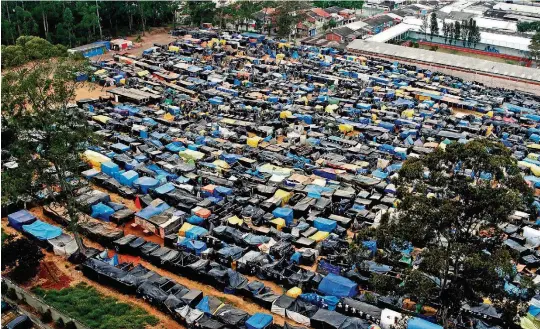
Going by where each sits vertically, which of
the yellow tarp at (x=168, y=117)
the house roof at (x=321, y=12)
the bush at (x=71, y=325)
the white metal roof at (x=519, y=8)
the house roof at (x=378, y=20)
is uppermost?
the house roof at (x=321, y=12)

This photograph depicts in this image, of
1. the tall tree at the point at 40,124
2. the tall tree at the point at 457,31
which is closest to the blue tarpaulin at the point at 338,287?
the tall tree at the point at 40,124

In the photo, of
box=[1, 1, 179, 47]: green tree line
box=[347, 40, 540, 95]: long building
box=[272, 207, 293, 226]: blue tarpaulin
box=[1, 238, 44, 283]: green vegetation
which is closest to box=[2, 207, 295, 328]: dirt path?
box=[1, 238, 44, 283]: green vegetation

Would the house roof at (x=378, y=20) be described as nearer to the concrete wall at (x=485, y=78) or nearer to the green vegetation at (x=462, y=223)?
the concrete wall at (x=485, y=78)

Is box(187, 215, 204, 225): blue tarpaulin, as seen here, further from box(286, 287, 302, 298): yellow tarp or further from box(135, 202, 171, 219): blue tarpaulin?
box(286, 287, 302, 298): yellow tarp

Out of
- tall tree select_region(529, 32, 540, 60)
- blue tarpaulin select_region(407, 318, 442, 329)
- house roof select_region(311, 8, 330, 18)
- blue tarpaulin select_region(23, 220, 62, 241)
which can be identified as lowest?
blue tarpaulin select_region(407, 318, 442, 329)

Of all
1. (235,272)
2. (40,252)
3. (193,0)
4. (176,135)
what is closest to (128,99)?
(176,135)

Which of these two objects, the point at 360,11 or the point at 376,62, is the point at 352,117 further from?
the point at 360,11
